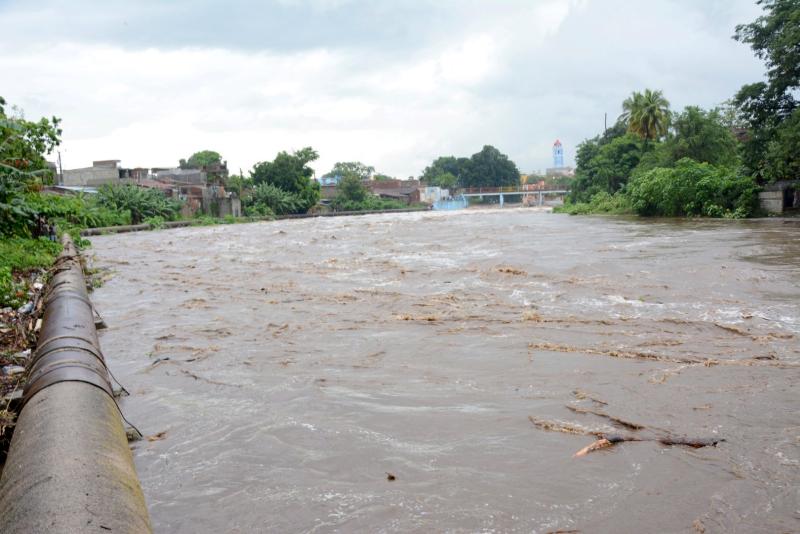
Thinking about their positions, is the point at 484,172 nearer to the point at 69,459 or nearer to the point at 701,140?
the point at 701,140

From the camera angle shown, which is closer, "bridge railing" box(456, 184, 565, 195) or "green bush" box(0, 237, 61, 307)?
"green bush" box(0, 237, 61, 307)

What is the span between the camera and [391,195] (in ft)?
255

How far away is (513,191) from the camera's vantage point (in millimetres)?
89375

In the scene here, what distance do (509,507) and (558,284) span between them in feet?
24.7

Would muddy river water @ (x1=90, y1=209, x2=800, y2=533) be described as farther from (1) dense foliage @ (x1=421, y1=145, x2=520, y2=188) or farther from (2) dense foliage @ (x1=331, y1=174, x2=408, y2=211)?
(1) dense foliage @ (x1=421, y1=145, x2=520, y2=188)

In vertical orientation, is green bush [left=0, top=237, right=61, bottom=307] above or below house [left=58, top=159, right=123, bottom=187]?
below

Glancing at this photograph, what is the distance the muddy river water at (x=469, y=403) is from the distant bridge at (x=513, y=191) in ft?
261

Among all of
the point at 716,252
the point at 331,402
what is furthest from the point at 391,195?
the point at 331,402

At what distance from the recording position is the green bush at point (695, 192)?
1053 inches

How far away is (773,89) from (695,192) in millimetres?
5935

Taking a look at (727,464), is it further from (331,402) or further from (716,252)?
(716,252)

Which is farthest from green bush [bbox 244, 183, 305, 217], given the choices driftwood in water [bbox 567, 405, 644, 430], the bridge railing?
driftwood in water [bbox 567, 405, 644, 430]

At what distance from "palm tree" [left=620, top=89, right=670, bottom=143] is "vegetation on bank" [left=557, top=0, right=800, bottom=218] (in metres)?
2.59

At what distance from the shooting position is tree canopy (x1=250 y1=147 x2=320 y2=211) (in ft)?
181
